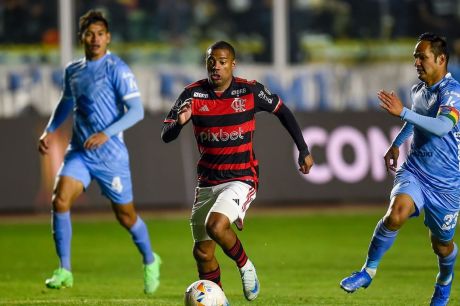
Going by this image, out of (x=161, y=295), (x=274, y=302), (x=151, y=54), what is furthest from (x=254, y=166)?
(x=151, y=54)

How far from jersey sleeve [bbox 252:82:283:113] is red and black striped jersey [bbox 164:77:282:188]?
24 mm

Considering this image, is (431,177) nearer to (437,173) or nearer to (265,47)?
(437,173)

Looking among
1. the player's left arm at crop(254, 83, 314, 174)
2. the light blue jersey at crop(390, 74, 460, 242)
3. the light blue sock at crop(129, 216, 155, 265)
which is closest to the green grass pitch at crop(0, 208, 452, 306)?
the light blue sock at crop(129, 216, 155, 265)

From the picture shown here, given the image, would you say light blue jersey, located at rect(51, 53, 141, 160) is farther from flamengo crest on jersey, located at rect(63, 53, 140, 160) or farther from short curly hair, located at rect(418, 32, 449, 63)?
short curly hair, located at rect(418, 32, 449, 63)

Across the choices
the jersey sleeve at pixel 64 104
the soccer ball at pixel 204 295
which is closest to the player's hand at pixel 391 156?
the soccer ball at pixel 204 295

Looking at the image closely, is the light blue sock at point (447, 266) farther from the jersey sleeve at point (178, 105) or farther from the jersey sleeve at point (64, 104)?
the jersey sleeve at point (64, 104)

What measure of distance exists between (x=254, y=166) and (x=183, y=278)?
124 inches

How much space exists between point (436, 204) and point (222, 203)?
1.62 m

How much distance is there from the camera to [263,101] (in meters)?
9.12

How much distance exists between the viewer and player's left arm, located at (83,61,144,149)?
1013cm

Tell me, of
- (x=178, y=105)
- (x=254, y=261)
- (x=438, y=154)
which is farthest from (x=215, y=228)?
(x=254, y=261)

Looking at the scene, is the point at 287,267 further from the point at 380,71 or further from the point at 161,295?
the point at 380,71

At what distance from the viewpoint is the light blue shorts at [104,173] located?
Result: 1054 cm

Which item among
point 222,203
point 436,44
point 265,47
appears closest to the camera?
point 222,203
